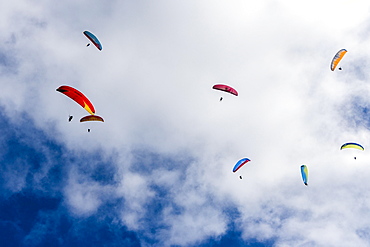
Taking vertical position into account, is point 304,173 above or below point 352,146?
below

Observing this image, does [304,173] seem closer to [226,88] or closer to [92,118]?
[226,88]

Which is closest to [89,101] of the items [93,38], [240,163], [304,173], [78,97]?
[78,97]

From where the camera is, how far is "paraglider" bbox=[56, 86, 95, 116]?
48278 mm

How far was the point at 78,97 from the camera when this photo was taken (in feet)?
161

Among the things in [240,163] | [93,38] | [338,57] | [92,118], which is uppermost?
[338,57]

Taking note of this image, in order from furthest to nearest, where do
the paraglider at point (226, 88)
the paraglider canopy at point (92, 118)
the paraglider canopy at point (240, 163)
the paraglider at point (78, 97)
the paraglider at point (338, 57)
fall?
1. the paraglider canopy at point (240, 163)
2. the paraglider at point (338, 57)
3. the paraglider at point (226, 88)
4. the paraglider canopy at point (92, 118)
5. the paraglider at point (78, 97)

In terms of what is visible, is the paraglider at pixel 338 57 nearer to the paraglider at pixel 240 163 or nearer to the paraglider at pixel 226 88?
the paraglider at pixel 226 88

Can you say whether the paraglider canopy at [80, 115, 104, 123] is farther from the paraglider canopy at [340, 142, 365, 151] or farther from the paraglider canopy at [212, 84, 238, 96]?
the paraglider canopy at [340, 142, 365, 151]

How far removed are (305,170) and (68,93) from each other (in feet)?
128

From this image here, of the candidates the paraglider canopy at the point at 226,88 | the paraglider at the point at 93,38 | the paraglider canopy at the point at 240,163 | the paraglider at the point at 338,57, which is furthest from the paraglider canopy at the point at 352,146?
the paraglider at the point at 93,38

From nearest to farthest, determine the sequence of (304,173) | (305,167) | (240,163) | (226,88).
Result: (226,88)
(240,163)
(304,173)
(305,167)

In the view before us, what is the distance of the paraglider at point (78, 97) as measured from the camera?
48.3 metres

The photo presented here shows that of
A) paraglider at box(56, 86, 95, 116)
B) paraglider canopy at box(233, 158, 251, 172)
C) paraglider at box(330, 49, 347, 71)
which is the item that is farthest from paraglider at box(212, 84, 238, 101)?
paraglider at box(56, 86, 95, 116)

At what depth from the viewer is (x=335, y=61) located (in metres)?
57.7
